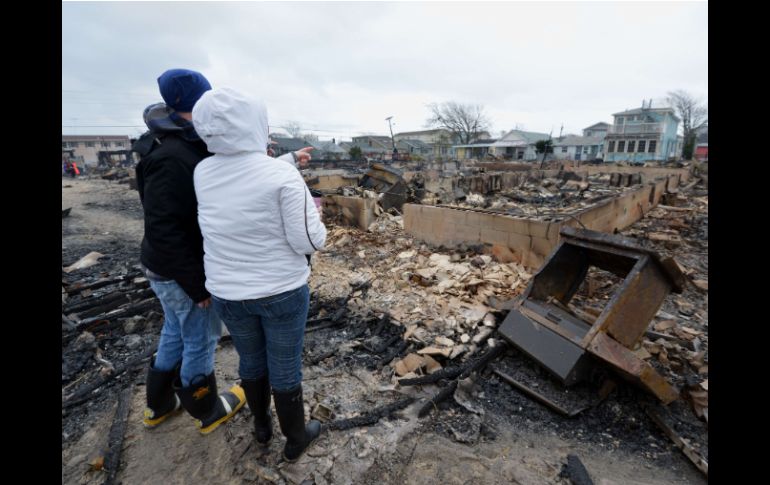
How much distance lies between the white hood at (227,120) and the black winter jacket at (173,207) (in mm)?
276

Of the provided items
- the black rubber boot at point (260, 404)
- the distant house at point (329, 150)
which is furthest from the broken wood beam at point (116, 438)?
the distant house at point (329, 150)

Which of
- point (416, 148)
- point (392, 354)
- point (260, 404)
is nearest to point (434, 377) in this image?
point (392, 354)

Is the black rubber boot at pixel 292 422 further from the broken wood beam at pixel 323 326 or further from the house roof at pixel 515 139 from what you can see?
the house roof at pixel 515 139

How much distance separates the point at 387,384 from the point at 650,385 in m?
1.96

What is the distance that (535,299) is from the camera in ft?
11.6

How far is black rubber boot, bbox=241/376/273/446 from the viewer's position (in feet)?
7.10

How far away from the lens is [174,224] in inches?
74.1

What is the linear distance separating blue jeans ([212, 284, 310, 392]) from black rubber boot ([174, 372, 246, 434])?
0.41m

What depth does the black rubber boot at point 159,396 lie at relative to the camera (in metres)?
2.43

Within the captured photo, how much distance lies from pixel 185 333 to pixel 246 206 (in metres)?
1.01

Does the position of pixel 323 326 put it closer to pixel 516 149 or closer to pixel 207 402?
pixel 207 402

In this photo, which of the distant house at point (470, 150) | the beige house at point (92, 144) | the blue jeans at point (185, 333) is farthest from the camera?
the distant house at point (470, 150)

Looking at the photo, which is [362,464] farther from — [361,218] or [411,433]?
[361,218]
